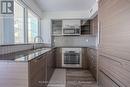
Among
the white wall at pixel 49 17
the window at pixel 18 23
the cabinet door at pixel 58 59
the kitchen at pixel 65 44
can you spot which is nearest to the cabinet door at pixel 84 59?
the kitchen at pixel 65 44

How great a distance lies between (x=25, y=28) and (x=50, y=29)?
2143 millimetres

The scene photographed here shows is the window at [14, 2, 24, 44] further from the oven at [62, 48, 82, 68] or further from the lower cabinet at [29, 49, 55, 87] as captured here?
the oven at [62, 48, 82, 68]

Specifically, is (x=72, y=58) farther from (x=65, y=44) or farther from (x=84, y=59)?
(x=65, y=44)

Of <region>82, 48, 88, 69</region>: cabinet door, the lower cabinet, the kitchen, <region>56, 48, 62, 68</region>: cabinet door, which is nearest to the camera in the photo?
the kitchen

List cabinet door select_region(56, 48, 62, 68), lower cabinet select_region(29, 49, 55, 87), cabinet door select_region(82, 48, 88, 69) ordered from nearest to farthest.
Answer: lower cabinet select_region(29, 49, 55, 87) → cabinet door select_region(82, 48, 88, 69) → cabinet door select_region(56, 48, 62, 68)

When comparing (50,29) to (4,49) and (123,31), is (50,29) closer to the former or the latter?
(4,49)

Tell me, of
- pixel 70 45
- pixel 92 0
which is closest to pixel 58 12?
pixel 70 45

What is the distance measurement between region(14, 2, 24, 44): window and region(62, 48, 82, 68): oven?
2327 millimetres

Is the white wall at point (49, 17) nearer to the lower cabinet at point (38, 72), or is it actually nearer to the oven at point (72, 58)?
the oven at point (72, 58)

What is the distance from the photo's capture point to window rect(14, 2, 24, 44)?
11.9 feet

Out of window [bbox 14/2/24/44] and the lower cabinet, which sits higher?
window [bbox 14/2/24/44]

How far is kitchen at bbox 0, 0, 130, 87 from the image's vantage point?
177 cm

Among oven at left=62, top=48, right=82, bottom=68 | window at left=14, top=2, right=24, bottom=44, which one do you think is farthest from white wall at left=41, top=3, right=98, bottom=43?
window at left=14, top=2, right=24, bottom=44

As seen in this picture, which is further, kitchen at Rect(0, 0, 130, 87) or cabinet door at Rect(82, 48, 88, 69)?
cabinet door at Rect(82, 48, 88, 69)
